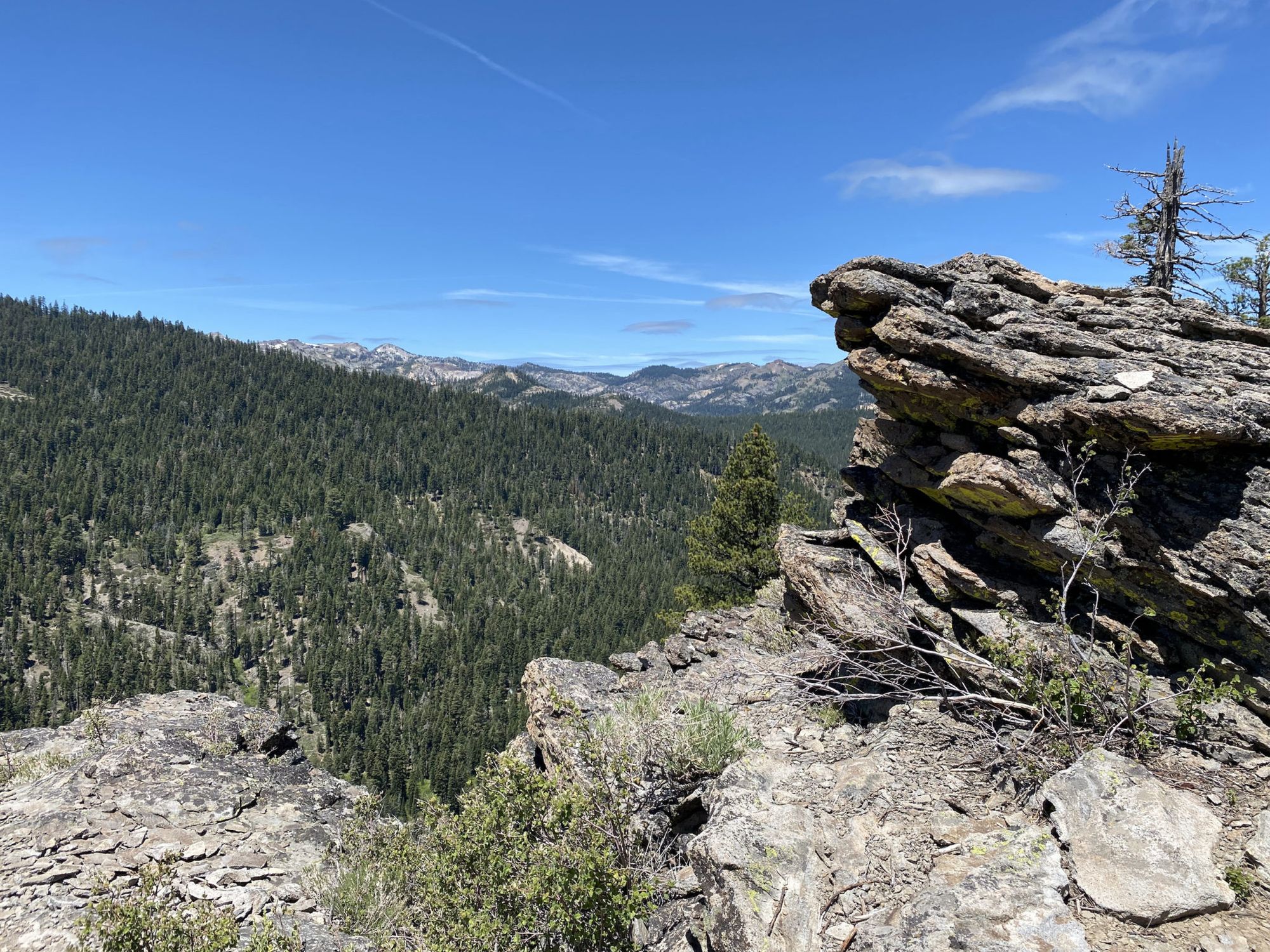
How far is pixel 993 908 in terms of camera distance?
7090 millimetres

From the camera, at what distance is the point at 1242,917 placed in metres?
6.66

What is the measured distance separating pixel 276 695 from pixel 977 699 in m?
154

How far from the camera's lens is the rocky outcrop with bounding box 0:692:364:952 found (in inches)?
448

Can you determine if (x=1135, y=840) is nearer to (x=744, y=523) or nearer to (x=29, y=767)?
(x=29, y=767)

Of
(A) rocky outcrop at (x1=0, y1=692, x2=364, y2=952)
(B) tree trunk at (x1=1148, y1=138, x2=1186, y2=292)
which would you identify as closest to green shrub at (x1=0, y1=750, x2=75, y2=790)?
(A) rocky outcrop at (x1=0, y1=692, x2=364, y2=952)

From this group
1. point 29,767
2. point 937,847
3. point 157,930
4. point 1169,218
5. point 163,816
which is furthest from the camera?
point 1169,218

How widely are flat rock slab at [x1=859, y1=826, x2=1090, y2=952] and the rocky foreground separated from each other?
32 mm

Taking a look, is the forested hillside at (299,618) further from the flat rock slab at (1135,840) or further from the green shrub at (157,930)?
the flat rock slab at (1135,840)

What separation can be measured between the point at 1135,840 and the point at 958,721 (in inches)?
154

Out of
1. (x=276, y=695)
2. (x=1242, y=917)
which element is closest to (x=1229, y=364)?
(x=1242, y=917)

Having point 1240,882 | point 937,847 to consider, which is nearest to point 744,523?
point 937,847

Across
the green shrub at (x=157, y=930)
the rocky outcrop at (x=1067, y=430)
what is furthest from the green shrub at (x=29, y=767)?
the rocky outcrop at (x=1067, y=430)

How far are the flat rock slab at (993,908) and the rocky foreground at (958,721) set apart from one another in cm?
3

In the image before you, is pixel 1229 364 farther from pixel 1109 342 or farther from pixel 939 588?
pixel 939 588
